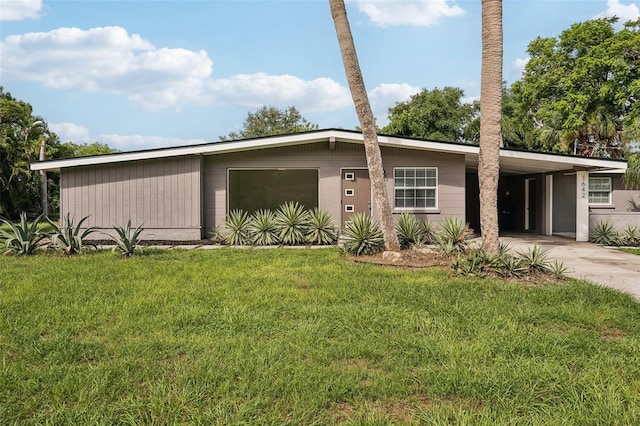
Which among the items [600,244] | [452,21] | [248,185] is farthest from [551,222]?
[248,185]

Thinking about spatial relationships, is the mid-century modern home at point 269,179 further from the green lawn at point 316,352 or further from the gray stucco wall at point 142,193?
the green lawn at point 316,352

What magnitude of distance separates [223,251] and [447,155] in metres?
6.92

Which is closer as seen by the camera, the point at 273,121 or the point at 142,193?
the point at 142,193

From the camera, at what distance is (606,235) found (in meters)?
11.4

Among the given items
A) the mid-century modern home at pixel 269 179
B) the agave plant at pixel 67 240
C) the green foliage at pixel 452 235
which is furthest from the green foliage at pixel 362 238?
the agave plant at pixel 67 240

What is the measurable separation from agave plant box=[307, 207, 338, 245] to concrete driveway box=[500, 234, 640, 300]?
16.3 feet

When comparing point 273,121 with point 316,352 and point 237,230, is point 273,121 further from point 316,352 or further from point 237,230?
point 316,352

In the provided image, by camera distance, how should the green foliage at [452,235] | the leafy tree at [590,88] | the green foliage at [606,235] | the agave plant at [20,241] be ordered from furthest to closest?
the leafy tree at [590,88], the green foliage at [606,235], the agave plant at [20,241], the green foliage at [452,235]

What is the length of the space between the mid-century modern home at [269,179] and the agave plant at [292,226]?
3.67 ft

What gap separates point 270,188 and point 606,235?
9833 mm

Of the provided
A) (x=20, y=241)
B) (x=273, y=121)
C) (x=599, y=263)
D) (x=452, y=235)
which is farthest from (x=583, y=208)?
(x=273, y=121)

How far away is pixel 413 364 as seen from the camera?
10.0ft

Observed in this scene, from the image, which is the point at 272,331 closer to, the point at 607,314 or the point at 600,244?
the point at 607,314

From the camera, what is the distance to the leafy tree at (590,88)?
66.1 feet
